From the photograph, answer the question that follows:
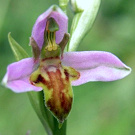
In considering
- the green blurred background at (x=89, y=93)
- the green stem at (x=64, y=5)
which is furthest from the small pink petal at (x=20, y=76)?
the green blurred background at (x=89, y=93)

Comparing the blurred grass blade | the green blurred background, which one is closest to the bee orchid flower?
the blurred grass blade

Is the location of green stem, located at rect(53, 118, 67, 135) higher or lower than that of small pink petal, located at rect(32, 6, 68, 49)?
lower

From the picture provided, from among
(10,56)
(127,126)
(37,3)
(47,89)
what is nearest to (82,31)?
(47,89)

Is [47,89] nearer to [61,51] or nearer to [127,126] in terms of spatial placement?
[61,51]

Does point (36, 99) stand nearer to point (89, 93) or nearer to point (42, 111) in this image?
point (42, 111)

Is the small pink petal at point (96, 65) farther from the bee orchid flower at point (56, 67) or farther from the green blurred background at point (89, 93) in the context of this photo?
the green blurred background at point (89, 93)

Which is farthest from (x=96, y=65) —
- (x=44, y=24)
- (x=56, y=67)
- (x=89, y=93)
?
(x=89, y=93)

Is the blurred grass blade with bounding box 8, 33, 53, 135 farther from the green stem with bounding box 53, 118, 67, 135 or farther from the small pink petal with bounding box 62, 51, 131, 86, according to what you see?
the small pink petal with bounding box 62, 51, 131, 86

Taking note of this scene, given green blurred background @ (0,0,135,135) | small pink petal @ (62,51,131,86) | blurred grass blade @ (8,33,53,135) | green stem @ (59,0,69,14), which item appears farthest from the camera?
green blurred background @ (0,0,135,135)
